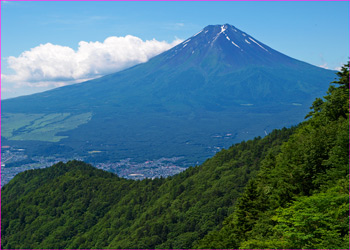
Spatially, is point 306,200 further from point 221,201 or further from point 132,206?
point 132,206

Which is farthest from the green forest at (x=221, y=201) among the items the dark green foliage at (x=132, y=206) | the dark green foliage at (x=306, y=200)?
the dark green foliage at (x=132, y=206)

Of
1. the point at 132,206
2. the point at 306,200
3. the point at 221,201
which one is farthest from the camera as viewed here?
the point at 132,206

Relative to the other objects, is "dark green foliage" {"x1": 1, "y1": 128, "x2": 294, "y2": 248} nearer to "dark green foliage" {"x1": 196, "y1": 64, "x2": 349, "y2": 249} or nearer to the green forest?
the green forest

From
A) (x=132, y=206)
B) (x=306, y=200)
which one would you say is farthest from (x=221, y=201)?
(x=306, y=200)

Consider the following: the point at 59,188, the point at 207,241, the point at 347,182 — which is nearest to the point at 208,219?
the point at 207,241

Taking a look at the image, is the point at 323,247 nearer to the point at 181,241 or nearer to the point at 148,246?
the point at 181,241

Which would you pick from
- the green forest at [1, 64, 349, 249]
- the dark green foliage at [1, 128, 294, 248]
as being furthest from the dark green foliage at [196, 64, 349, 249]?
the dark green foliage at [1, 128, 294, 248]

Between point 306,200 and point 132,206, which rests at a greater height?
point 306,200

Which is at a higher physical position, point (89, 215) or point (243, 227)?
point (243, 227)
